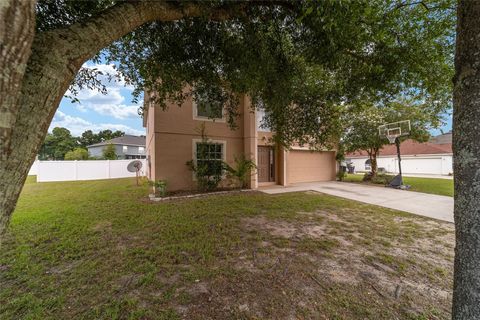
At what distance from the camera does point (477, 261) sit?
125 cm

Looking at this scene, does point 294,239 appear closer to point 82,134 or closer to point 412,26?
point 412,26

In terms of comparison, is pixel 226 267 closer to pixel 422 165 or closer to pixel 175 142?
pixel 175 142

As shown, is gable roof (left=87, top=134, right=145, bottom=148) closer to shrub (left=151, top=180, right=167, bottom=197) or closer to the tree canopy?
shrub (left=151, top=180, right=167, bottom=197)

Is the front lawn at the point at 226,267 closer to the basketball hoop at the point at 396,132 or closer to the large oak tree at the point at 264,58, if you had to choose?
the large oak tree at the point at 264,58

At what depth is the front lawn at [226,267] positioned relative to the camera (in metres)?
2.11

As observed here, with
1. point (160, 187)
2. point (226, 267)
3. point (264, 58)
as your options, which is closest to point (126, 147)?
point (160, 187)

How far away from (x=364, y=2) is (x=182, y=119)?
24.3 feet

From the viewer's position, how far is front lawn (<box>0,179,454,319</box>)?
2.11 meters

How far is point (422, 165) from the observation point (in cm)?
2186

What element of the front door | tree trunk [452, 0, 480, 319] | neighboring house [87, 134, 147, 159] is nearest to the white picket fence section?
the front door

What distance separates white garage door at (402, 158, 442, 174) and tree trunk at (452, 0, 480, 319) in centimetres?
2709

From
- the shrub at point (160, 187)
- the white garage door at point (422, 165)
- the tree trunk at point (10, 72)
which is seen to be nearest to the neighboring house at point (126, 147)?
the shrub at point (160, 187)

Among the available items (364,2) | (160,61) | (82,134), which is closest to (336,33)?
(364,2)

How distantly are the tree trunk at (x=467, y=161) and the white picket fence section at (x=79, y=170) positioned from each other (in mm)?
15551
